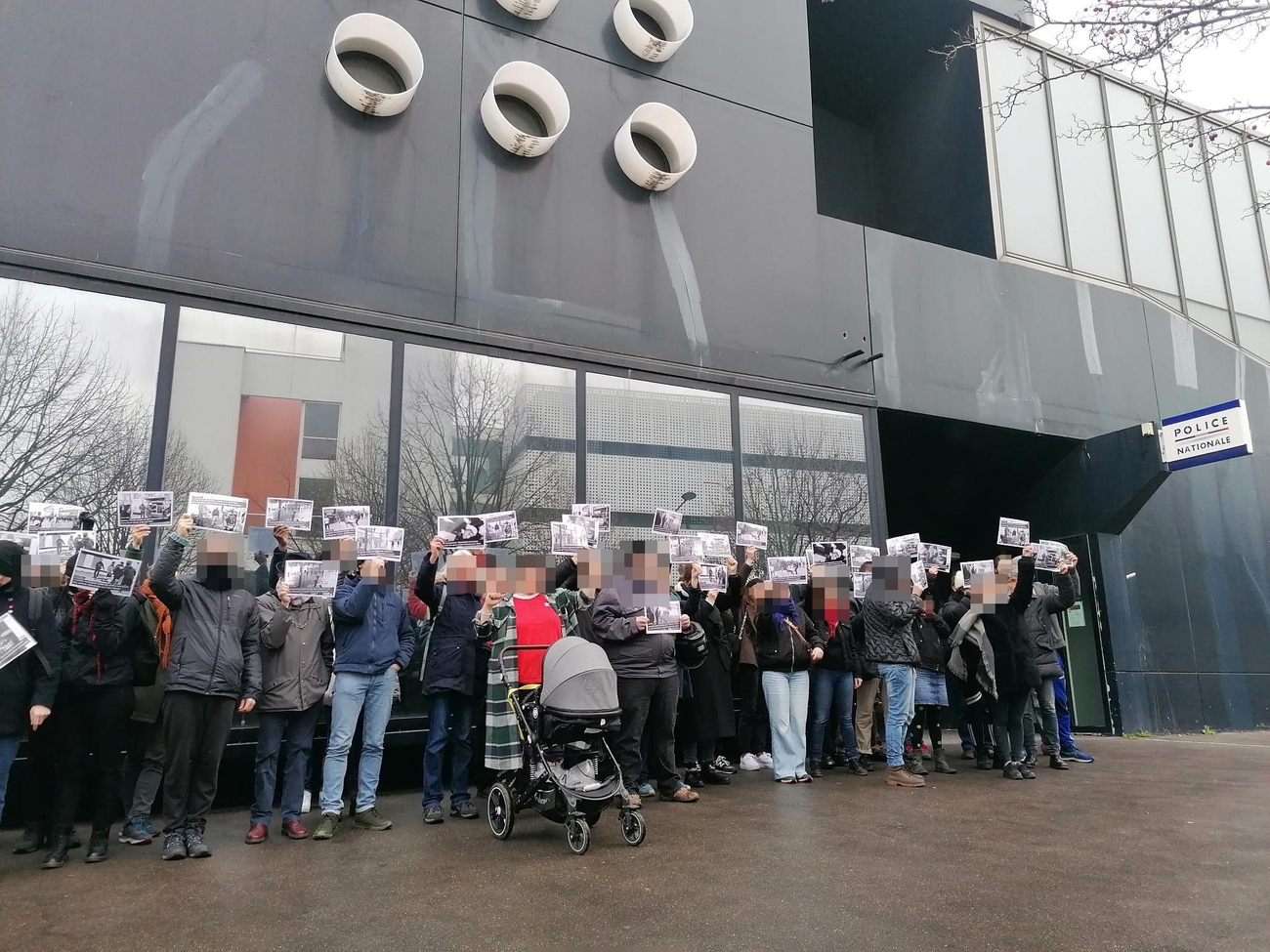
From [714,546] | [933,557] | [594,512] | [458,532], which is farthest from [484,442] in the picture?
[933,557]

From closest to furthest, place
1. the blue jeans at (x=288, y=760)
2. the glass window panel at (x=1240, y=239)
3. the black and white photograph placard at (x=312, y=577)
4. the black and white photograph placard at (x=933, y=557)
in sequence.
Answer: the blue jeans at (x=288, y=760), the black and white photograph placard at (x=312, y=577), the black and white photograph placard at (x=933, y=557), the glass window panel at (x=1240, y=239)

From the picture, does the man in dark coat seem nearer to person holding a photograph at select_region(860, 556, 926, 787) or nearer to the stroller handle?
the stroller handle

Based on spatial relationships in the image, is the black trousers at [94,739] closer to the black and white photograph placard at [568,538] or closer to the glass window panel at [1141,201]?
the black and white photograph placard at [568,538]

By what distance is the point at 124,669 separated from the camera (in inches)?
216

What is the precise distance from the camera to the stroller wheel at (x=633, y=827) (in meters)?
5.30

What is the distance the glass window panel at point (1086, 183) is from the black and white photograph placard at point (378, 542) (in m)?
11.7

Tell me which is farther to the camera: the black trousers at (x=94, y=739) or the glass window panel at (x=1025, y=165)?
the glass window panel at (x=1025, y=165)

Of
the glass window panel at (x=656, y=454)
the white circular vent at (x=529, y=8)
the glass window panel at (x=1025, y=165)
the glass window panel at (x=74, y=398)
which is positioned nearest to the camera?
the glass window panel at (x=74, y=398)

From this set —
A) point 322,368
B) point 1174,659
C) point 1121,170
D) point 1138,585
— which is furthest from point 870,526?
point 1121,170

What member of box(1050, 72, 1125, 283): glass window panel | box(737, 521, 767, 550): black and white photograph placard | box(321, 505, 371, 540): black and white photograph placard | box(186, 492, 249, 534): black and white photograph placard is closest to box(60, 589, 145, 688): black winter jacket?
box(186, 492, 249, 534): black and white photograph placard

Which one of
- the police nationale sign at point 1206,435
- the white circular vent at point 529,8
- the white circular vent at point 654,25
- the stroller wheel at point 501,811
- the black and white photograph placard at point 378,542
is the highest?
the white circular vent at point 654,25

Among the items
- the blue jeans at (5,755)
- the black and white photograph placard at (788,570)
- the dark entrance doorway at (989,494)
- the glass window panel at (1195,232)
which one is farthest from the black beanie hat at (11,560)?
the glass window panel at (1195,232)

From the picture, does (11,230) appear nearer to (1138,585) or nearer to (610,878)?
(610,878)

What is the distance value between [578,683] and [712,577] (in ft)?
8.18
